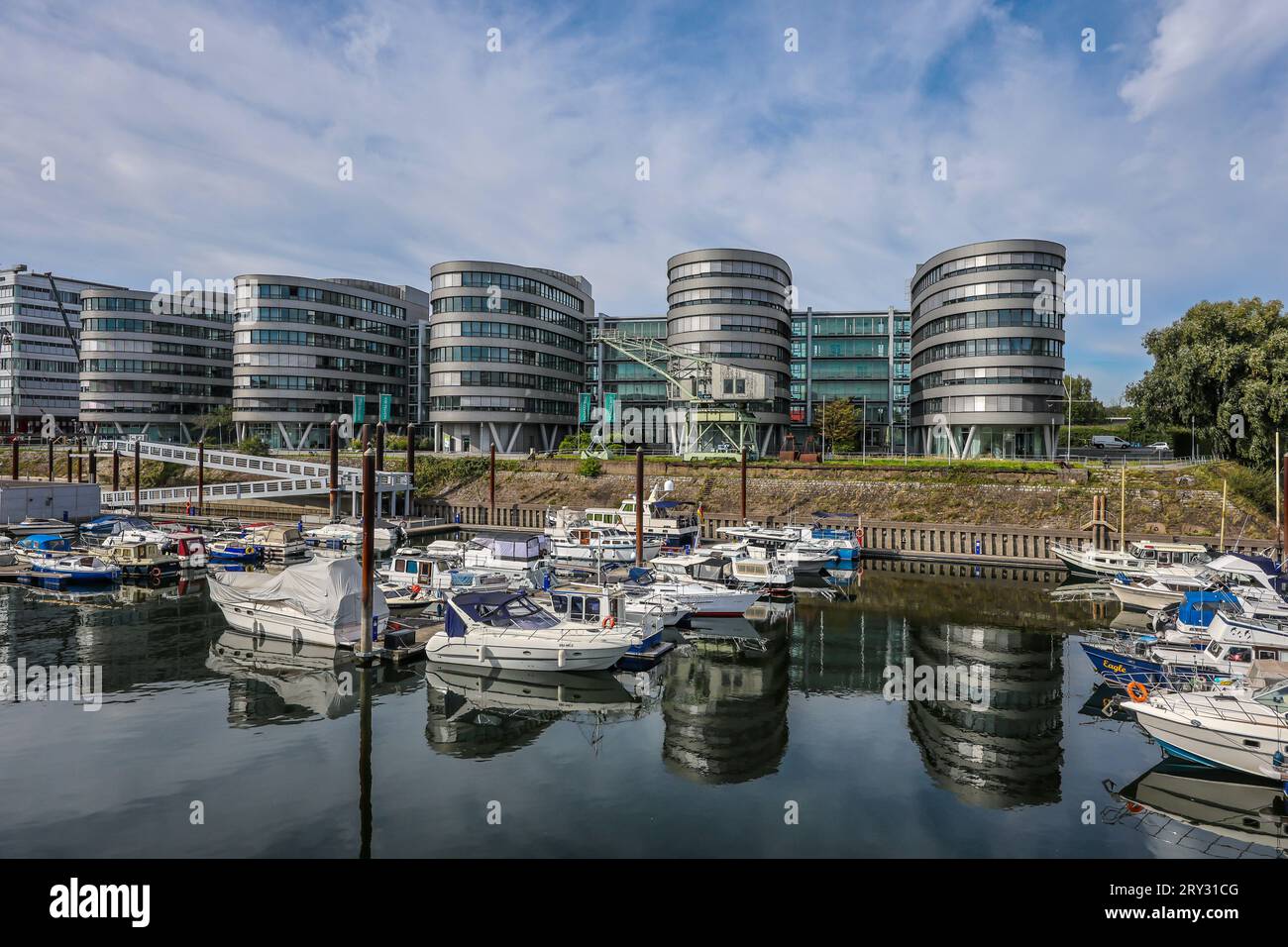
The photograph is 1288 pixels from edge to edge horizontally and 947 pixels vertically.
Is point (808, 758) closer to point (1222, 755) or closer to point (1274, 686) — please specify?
point (1222, 755)

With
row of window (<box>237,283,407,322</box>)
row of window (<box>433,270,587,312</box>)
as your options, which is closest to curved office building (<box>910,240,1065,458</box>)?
row of window (<box>433,270,587,312</box>)

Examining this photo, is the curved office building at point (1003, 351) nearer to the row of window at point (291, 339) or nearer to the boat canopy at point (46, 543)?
the boat canopy at point (46, 543)

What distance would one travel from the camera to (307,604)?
32500 millimetres

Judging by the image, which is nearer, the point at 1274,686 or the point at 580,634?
the point at 1274,686

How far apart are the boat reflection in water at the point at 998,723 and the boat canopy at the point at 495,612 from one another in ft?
47.6

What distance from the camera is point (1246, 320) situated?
68625mm

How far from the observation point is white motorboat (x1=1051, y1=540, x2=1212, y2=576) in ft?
145

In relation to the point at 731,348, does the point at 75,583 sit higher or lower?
lower

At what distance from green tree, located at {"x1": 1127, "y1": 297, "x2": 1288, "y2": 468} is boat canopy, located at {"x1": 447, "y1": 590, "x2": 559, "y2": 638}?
6456cm

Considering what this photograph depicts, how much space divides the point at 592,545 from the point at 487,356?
5861 cm

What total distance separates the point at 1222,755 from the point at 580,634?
66.6ft
